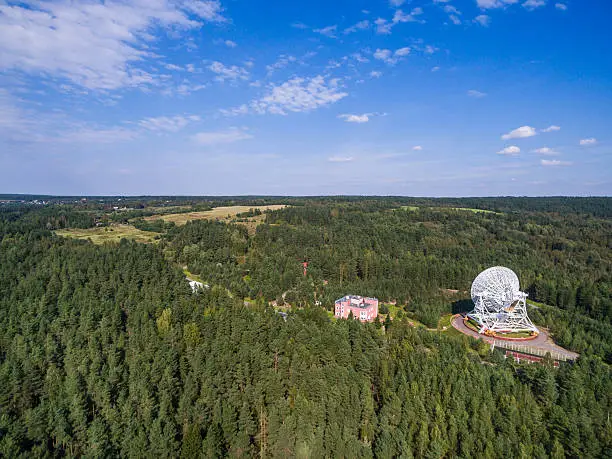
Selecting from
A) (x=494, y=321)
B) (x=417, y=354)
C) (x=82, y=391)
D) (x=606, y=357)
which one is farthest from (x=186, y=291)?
(x=606, y=357)

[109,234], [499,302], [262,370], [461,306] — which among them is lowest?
[461,306]

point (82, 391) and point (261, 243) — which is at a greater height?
point (261, 243)

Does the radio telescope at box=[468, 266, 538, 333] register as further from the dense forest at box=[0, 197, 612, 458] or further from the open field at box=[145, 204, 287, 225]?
the open field at box=[145, 204, 287, 225]

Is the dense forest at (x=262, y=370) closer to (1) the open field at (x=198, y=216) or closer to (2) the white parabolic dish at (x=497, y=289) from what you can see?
(2) the white parabolic dish at (x=497, y=289)

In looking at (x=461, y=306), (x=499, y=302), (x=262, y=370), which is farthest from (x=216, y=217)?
(x=262, y=370)

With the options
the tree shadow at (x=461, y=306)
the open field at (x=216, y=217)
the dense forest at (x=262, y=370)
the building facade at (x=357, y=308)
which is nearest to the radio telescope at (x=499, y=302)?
the dense forest at (x=262, y=370)

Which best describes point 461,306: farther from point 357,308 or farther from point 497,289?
point 357,308

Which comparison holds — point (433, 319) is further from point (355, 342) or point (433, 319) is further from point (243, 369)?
point (243, 369)
